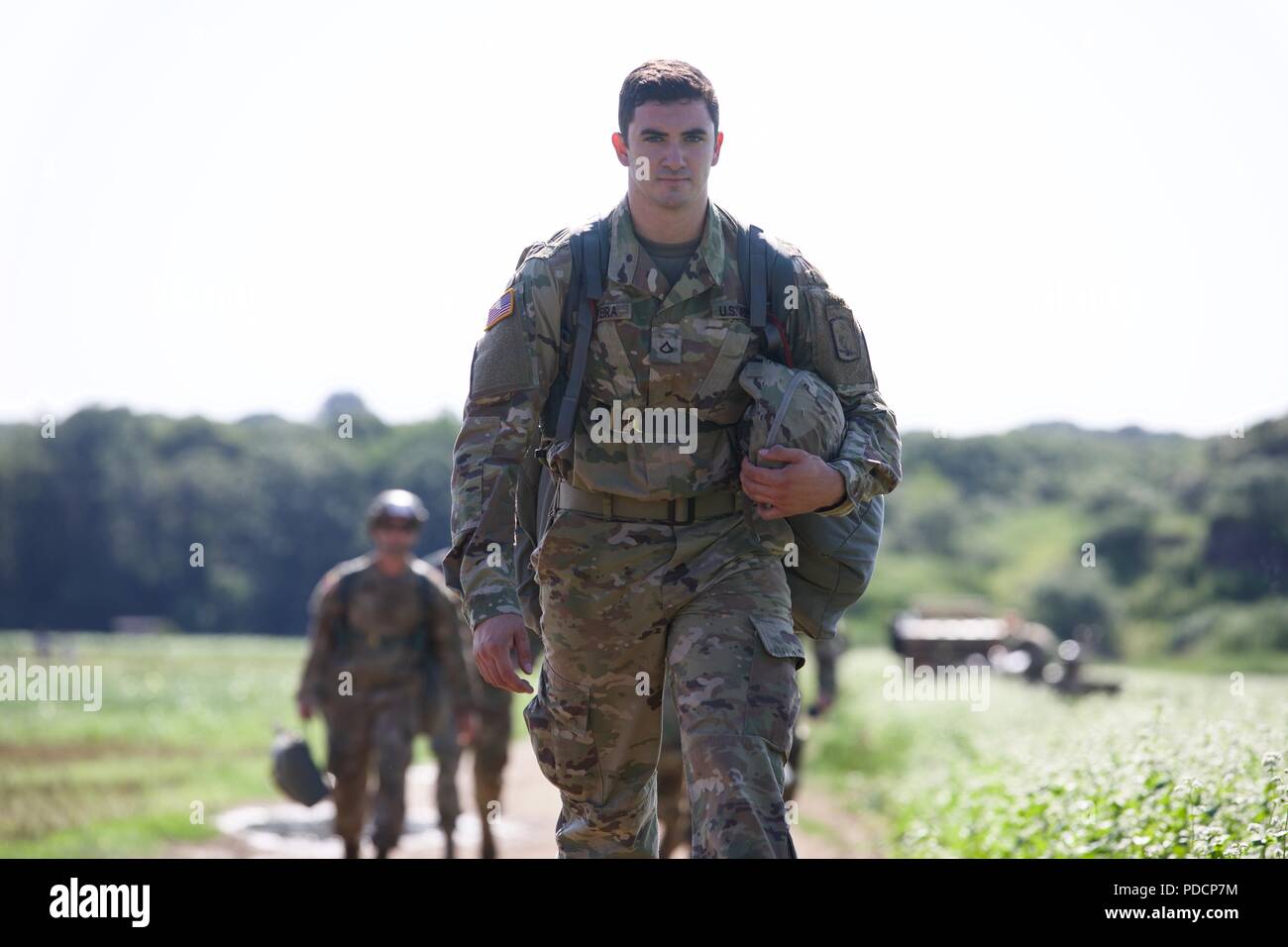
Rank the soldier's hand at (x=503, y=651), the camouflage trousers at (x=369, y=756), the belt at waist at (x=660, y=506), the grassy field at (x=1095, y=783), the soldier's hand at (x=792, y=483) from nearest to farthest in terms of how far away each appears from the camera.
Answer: the soldier's hand at (x=503, y=651)
the soldier's hand at (x=792, y=483)
the belt at waist at (x=660, y=506)
the grassy field at (x=1095, y=783)
the camouflage trousers at (x=369, y=756)

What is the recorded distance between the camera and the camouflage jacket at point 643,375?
5.00m

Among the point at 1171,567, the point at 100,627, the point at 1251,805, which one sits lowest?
the point at 100,627

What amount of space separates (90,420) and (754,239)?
9434 centimetres

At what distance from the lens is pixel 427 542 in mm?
47500

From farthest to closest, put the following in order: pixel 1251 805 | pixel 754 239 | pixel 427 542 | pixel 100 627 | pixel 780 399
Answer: pixel 100 627, pixel 427 542, pixel 1251 805, pixel 754 239, pixel 780 399

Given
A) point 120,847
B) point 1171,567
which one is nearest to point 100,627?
point 1171,567

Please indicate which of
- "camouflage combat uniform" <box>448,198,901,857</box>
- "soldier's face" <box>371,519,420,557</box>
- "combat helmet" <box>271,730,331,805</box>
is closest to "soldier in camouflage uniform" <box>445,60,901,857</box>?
"camouflage combat uniform" <box>448,198,901,857</box>

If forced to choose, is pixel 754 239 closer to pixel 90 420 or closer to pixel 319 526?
pixel 319 526

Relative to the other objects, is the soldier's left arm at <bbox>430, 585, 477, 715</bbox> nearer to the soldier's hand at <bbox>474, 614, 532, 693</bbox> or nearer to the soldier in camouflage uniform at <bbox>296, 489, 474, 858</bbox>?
the soldier in camouflage uniform at <bbox>296, 489, 474, 858</bbox>

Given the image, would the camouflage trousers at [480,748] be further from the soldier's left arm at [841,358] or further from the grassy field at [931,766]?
the soldier's left arm at [841,358]

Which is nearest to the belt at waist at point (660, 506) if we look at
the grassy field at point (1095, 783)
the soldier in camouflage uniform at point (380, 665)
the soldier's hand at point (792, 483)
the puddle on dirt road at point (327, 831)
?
Answer: the soldier's hand at point (792, 483)

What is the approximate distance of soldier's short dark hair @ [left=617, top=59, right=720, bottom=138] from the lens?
502 cm

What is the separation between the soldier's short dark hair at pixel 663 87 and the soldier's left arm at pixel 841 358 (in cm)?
63

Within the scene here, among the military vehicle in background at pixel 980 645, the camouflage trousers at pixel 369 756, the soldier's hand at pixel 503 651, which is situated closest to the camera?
the soldier's hand at pixel 503 651
